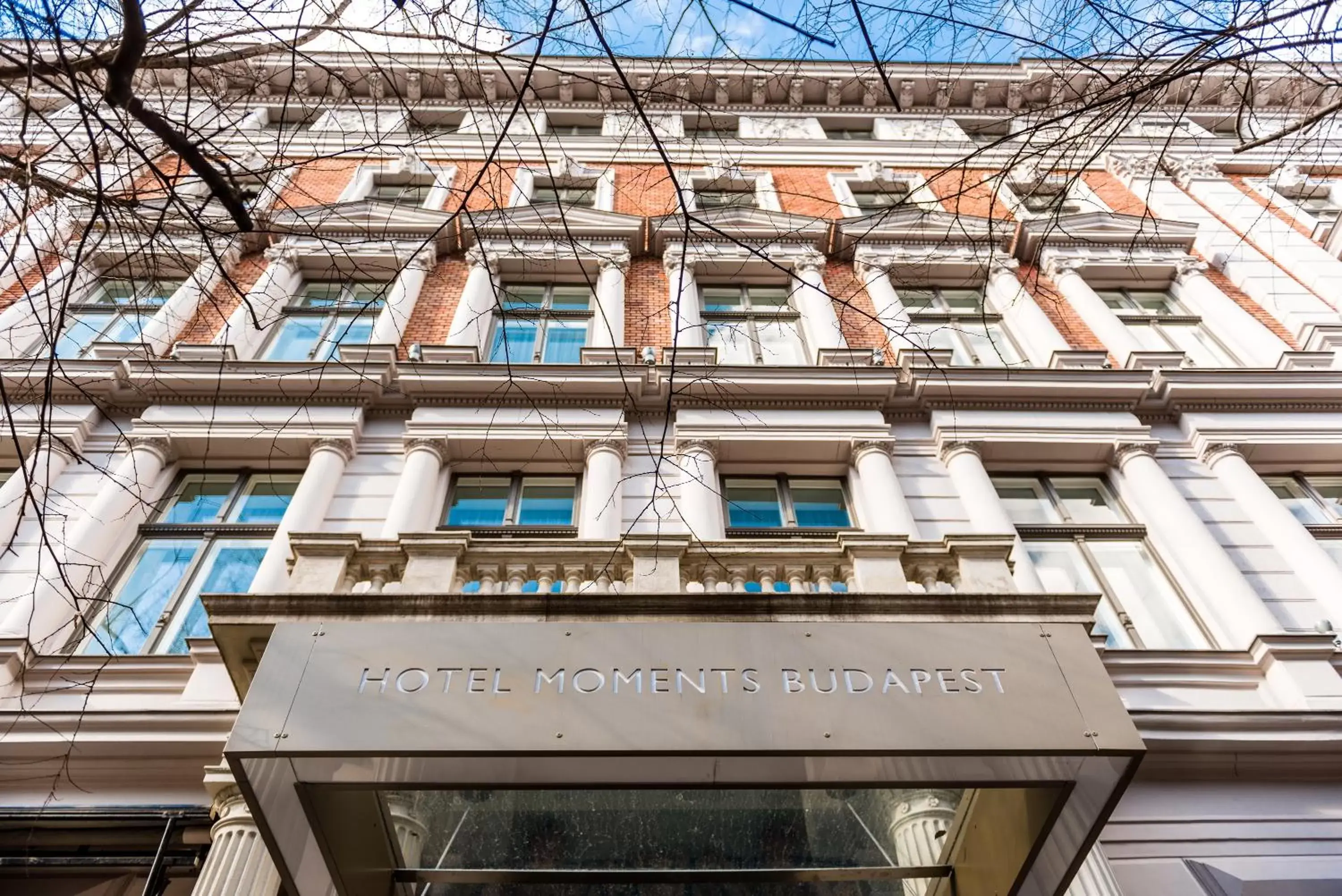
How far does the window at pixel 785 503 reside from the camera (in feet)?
33.2

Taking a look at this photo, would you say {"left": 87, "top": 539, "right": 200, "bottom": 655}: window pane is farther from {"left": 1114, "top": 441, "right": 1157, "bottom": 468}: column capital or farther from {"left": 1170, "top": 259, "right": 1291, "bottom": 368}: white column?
{"left": 1170, "top": 259, "right": 1291, "bottom": 368}: white column

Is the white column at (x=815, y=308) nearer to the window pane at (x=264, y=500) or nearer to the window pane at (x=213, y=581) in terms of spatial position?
the window pane at (x=264, y=500)

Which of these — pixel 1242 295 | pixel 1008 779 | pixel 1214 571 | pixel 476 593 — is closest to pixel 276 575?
pixel 476 593

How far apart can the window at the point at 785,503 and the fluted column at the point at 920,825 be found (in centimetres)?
415

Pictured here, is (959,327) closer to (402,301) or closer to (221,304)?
(402,301)

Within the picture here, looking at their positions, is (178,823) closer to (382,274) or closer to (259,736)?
(259,736)

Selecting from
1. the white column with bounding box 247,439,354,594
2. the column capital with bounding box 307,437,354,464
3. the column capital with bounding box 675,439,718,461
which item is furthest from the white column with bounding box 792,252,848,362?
the white column with bounding box 247,439,354,594

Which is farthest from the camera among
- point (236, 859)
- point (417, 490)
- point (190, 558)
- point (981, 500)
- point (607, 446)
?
point (607, 446)

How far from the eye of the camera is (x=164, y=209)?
16.2 feet

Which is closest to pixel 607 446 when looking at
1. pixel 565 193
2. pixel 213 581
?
pixel 213 581

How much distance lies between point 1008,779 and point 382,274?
39.4 ft

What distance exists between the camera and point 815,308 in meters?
13.2

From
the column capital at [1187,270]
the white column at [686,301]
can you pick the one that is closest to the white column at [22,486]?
the white column at [686,301]

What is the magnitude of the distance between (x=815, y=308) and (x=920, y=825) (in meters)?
8.50
